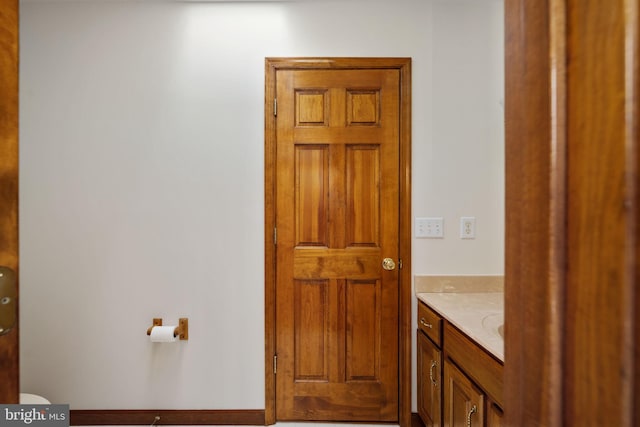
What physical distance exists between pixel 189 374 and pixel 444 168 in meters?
1.97

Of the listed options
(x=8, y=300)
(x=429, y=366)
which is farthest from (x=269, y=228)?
(x=8, y=300)

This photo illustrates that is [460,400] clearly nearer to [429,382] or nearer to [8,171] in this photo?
[429,382]

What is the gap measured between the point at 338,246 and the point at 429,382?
0.87m

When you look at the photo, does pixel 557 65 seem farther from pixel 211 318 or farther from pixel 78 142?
pixel 78 142

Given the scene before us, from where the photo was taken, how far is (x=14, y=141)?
0.45m

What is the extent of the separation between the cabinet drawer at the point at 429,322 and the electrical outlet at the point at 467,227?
495mm

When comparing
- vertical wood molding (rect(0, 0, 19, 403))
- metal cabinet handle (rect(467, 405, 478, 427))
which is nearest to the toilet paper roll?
vertical wood molding (rect(0, 0, 19, 403))

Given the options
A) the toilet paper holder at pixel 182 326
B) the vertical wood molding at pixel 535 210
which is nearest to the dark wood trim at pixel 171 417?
the toilet paper holder at pixel 182 326

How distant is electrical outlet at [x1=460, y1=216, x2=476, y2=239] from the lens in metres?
1.86

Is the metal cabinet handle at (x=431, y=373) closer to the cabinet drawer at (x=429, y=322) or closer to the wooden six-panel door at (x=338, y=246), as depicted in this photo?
the cabinet drawer at (x=429, y=322)

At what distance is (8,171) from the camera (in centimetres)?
44

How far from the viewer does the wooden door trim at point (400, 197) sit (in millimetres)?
1814

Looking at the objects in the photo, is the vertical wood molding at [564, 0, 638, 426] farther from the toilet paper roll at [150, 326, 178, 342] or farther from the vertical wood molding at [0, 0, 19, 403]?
the toilet paper roll at [150, 326, 178, 342]

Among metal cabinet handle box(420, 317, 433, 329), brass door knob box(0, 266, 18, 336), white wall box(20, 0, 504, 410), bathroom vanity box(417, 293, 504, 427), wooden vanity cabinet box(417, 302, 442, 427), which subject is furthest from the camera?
white wall box(20, 0, 504, 410)
